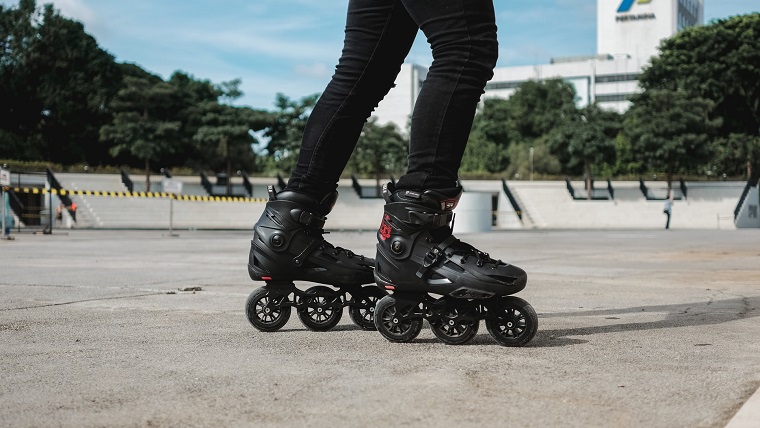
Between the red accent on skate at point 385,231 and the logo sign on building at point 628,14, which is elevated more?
the logo sign on building at point 628,14

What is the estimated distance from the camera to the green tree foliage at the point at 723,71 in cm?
5366

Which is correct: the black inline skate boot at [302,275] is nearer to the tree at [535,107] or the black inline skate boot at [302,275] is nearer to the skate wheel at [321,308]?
the skate wheel at [321,308]

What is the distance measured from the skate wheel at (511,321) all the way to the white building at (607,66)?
10413cm

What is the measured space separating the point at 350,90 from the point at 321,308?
0.77 meters

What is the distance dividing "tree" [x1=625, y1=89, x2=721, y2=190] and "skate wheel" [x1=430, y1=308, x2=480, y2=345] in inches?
1857

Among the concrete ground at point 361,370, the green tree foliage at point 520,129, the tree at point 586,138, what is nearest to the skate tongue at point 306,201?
the concrete ground at point 361,370

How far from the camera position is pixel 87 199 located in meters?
36.9

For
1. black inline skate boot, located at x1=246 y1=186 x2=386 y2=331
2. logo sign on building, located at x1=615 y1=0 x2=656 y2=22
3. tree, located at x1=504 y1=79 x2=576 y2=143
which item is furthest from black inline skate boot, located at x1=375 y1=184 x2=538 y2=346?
logo sign on building, located at x1=615 y1=0 x2=656 y2=22

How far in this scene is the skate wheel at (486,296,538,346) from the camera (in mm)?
2365

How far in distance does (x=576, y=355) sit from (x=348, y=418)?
3.05ft

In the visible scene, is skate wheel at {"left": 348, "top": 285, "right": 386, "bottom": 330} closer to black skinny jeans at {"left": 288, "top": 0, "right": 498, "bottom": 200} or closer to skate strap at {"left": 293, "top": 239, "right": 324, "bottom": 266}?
skate strap at {"left": 293, "top": 239, "right": 324, "bottom": 266}

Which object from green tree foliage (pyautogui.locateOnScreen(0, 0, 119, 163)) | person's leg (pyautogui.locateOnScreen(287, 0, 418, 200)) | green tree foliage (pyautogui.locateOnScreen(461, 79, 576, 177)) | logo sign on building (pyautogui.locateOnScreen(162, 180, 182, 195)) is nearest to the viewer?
person's leg (pyautogui.locateOnScreen(287, 0, 418, 200))

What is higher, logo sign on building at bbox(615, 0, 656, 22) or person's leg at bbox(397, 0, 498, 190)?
logo sign on building at bbox(615, 0, 656, 22)

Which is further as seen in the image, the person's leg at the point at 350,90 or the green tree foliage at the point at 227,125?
the green tree foliage at the point at 227,125
